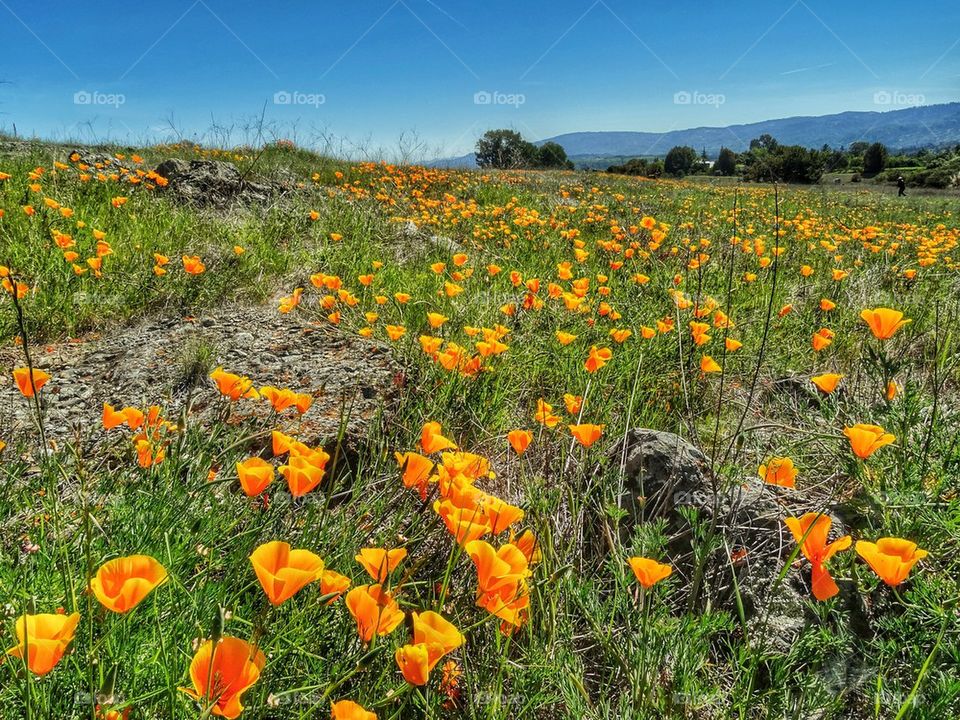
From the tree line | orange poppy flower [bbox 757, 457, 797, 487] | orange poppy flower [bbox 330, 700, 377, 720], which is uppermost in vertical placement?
the tree line

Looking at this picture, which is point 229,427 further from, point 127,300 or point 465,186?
point 465,186

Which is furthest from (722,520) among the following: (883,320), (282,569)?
(282,569)

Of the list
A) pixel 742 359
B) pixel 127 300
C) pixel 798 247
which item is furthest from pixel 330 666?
pixel 798 247

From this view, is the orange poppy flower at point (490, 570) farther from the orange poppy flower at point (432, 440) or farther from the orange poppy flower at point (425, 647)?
the orange poppy flower at point (432, 440)

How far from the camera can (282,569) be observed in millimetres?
919

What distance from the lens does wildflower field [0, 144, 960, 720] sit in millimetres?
1096

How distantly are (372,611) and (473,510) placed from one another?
1.15 ft

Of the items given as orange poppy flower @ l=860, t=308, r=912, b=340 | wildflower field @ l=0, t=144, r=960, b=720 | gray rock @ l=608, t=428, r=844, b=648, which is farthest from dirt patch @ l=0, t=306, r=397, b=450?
orange poppy flower @ l=860, t=308, r=912, b=340

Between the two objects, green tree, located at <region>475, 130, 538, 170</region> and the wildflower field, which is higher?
green tree, located at <region>475, 130, 538, 170</region>

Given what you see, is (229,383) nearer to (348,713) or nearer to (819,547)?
(348,713)

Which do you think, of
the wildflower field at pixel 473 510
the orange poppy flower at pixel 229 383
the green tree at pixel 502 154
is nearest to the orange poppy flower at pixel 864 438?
the wildflower field at pixel 473 510

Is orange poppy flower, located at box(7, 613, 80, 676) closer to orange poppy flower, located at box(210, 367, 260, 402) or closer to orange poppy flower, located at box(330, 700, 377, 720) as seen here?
orange poppy flower, located at box(330, 700, 377, 720)

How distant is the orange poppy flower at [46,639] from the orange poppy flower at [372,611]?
16.4 inches

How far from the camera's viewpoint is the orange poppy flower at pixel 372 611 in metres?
0.97
